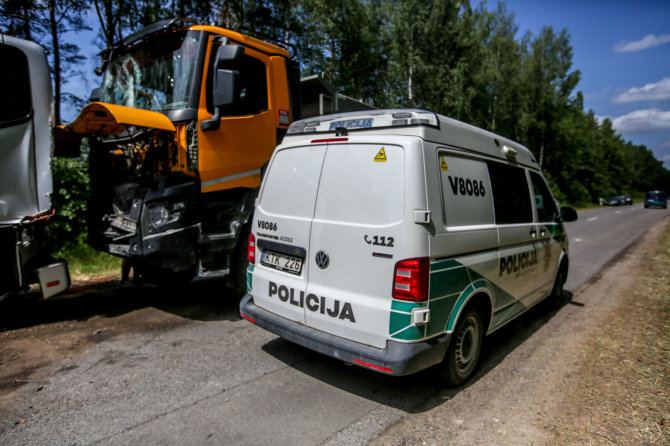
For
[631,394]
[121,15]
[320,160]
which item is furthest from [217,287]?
[121,15]

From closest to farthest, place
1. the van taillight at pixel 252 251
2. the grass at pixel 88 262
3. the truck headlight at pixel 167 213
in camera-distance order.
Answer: the van taillight at pixel 252 251
the truck headlight at pixel 167 213
the grass at pixel 88 262

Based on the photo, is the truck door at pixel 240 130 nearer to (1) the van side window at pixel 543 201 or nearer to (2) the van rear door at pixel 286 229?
(2) the van rear door at pixel 286 229

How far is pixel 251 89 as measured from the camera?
200 inches

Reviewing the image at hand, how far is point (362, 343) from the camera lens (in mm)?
2949

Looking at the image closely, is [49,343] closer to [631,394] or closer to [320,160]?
[320,160]

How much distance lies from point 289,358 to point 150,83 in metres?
3.64

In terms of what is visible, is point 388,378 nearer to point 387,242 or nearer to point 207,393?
point 387,242

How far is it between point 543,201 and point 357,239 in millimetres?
3118

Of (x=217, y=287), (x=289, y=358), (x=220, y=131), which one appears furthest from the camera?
(x=217, y=287)

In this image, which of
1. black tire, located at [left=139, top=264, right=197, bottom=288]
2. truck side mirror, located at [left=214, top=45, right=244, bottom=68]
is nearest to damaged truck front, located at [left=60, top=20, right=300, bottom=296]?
truck side mirror, located at [left=214, top=45, right=244, bottom=68]

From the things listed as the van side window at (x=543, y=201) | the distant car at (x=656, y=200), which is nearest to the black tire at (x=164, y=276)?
the van side window at (x=543, y=201)

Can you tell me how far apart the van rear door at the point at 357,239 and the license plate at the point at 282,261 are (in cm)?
15

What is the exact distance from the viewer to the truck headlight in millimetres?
4340

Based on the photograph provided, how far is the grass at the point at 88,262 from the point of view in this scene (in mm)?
6992
